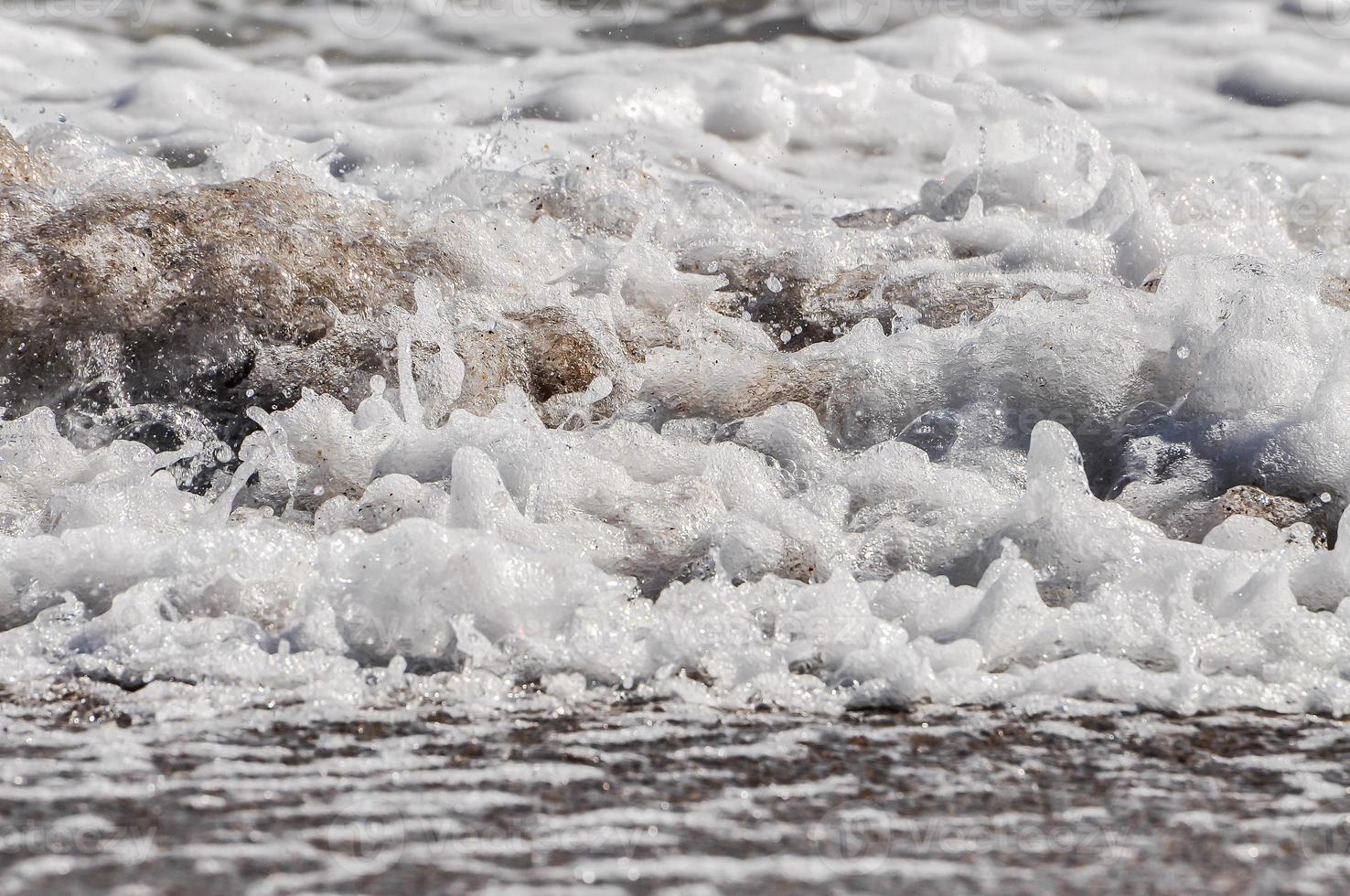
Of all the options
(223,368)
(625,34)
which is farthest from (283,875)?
(625,34)

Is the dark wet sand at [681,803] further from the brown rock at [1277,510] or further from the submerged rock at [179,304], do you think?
the submerged rock at [179,304]

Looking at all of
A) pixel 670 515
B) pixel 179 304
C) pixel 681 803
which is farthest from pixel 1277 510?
pixel 179 304

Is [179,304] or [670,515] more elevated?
[179,304]

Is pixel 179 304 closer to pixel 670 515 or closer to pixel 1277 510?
pixel 670 515

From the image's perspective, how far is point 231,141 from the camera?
4.89m

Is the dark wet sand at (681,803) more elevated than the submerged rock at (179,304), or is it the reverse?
the submerged rock at (179,304)

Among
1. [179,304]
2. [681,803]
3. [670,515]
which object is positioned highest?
[179,304]

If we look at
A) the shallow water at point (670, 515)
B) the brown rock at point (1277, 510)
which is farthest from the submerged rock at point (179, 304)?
the brown rock at point (1277, 510)

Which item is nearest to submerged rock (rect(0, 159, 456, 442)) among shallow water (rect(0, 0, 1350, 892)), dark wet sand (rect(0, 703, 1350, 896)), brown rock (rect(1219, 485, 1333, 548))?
shallow water (rect(0, 0, 1350, 892))

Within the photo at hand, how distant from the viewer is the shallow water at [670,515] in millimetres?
1413

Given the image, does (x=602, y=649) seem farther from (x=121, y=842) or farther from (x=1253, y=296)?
(x=1253, y=296)

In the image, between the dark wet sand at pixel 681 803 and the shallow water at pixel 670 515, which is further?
the shallow water at pixel 670 515

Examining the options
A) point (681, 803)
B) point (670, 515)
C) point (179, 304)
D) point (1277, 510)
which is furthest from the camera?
point (179, 304)

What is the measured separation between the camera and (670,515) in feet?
7.97
